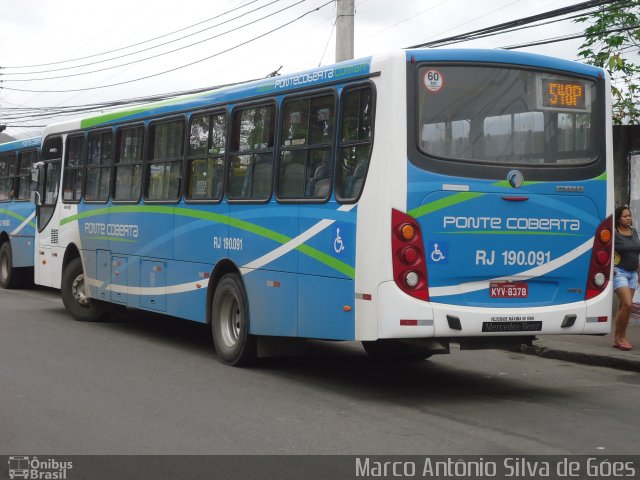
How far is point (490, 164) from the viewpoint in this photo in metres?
8.95

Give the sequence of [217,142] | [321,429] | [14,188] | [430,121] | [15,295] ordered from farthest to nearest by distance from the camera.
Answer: [14,188]
[15,295]
[217,142]
[430,121]
[321,429]

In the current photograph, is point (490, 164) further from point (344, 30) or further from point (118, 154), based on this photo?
point (344, 30)

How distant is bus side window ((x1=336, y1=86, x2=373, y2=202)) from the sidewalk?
4533 millimetres

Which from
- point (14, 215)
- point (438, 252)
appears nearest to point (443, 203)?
point (438, 252)

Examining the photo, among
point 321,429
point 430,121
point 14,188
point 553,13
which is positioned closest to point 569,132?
point 430,121

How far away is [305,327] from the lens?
9680 mm

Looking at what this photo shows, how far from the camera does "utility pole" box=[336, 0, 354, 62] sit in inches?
741

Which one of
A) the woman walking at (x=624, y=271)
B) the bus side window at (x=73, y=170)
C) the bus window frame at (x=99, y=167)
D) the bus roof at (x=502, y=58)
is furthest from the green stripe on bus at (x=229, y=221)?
the woman walking at (x=624, y=271)

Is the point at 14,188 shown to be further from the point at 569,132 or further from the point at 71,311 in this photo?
the point at 569,132

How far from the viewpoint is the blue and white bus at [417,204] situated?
8688mm

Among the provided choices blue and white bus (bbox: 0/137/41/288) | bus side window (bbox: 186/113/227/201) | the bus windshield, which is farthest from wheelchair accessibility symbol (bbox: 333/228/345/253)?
blue and white bus (bbox: 0/137/41/288)

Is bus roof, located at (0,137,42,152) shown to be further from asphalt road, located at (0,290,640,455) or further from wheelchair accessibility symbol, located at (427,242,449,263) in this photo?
wheelchair accessibility symbol, located at (427,242,449,263)

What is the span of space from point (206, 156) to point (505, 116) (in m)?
3.99

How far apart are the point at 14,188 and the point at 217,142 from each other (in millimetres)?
11338
